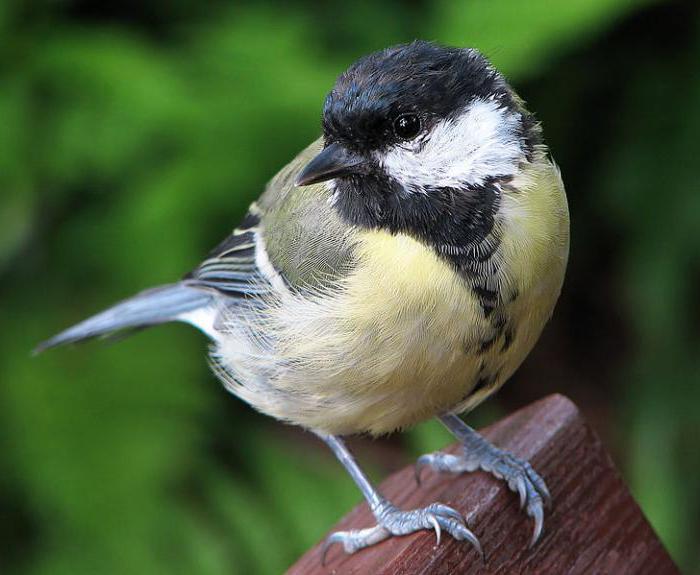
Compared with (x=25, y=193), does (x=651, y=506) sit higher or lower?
lower

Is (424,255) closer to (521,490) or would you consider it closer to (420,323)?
(420,323)

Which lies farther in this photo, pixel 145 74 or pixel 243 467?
pixel 243 467

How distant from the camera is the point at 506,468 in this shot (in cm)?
178

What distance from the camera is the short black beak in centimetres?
173

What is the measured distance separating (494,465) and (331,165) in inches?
21.8

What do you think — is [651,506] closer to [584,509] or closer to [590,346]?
[590,346]

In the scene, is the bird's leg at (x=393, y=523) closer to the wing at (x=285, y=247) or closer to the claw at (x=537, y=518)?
the claw at (x=537, y=518)

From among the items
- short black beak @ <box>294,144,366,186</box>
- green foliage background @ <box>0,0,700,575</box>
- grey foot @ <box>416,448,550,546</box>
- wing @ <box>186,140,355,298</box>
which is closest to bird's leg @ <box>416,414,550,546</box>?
grey foot @ <box>416,448,550,546</box>

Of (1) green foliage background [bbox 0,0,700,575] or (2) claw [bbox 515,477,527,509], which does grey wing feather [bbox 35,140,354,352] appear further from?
(2) claw [bbox 515,477,527,509]

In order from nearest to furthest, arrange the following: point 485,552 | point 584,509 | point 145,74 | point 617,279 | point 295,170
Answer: point 485,552 → point 584,509 → point 295,170 → point 145,74 → point 617,279

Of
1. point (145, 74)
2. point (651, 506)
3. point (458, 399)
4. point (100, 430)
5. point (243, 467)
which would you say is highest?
point (145, 74)

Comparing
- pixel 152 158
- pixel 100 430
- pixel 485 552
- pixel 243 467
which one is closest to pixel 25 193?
pixel 152 158

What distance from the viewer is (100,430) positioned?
2.77 m

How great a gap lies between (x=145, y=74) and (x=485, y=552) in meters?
1.59
